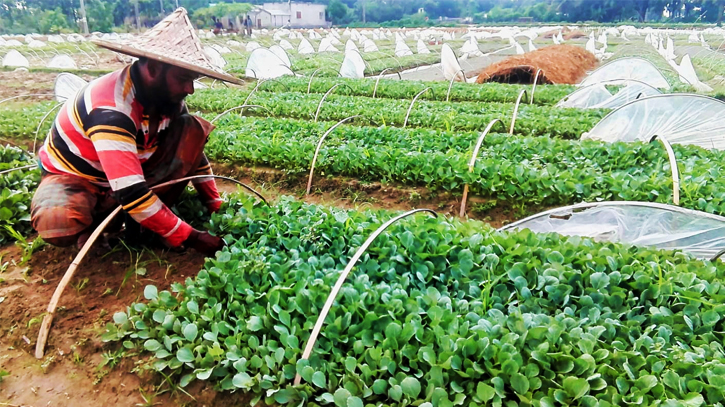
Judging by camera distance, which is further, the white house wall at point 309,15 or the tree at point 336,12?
the tree at point 336,12

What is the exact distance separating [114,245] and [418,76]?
1882 centimetres

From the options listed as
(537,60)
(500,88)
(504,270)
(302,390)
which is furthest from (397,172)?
(537,60)

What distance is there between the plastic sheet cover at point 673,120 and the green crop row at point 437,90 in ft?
14.9

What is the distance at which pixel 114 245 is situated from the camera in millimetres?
3744

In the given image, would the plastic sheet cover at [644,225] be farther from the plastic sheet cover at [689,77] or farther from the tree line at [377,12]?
the tree line at [377,12]

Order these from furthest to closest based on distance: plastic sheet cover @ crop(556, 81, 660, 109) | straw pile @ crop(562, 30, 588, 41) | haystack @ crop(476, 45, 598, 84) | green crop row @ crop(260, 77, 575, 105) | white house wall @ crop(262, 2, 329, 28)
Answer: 1. white house wall @ crop(262, 2, 329, 28)
2. straw pile @ crop(562, 30, 588, 41)
3. haystack @ crop(476, 45, 598, 84)
4. green crop row @ crop(260, 77, 575, 105)
5. plastic sheet cover @ crop(556, 81, 660, 109)

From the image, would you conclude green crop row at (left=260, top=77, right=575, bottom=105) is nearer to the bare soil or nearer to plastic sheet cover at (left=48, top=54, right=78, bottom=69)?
the bare soil

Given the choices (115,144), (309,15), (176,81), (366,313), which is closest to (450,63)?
(176,81)

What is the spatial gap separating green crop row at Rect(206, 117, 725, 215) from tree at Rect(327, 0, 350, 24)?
73588 mm

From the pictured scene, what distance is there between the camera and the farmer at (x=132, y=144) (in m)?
2.92

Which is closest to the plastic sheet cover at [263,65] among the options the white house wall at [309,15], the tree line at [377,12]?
the tree line at [377,12]

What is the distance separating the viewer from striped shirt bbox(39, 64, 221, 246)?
115 inches

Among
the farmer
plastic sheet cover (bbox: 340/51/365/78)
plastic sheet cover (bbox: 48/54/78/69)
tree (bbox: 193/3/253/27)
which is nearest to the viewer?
the farmer

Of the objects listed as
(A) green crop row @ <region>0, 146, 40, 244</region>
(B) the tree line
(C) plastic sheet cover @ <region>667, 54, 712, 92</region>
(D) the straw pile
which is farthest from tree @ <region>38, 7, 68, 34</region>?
(D) the straw pile
